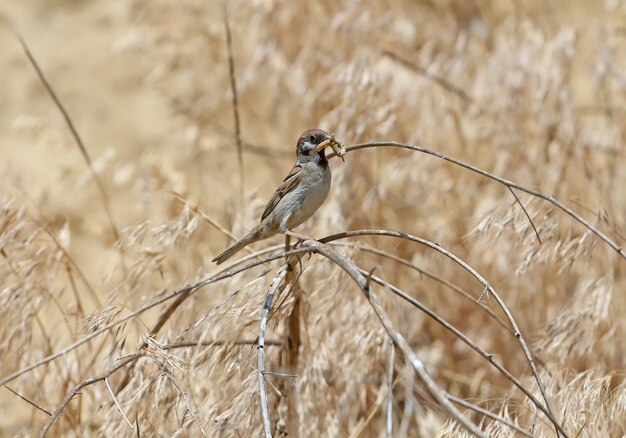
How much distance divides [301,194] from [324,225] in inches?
34.3

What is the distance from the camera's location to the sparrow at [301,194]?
2494 millimetres

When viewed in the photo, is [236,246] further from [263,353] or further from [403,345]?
[403,345]

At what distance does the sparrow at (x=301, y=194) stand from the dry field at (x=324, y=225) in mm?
128

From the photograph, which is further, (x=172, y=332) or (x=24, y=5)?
(x=24, y=5)

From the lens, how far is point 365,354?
2.59 metres

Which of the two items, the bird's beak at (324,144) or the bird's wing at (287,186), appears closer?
the bird's beak at (324,144)

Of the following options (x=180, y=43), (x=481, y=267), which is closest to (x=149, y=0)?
(x=180, y=43)

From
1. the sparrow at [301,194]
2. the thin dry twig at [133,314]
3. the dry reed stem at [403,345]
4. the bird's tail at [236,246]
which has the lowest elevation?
the dry reed stem at [403,345]

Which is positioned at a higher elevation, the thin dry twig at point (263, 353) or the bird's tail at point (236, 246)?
the bird's tail at point (236, 246)

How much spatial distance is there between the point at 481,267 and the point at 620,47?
221 cm

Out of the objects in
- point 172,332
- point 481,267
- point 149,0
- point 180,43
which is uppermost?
point 149,0

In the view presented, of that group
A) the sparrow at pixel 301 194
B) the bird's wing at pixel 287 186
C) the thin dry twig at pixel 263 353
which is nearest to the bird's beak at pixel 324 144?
the sparrow at pixel 301 194

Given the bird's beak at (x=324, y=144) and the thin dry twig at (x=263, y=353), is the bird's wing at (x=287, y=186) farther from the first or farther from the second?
the thin dry twig at (x=263, y=353)

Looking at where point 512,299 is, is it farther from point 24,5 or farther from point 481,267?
point 24,5
